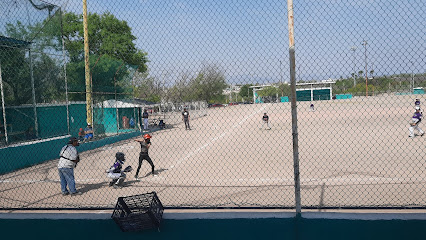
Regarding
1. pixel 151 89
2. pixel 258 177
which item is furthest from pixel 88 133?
pixel 151 89

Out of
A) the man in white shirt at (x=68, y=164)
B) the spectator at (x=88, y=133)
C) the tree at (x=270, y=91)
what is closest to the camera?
the tree at (x=270, y=91)

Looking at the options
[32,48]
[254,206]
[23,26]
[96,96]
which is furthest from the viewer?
[96,96]

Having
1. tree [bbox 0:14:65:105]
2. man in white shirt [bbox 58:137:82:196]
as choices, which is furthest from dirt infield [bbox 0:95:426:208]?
tree [bbox 0:14:65:105]

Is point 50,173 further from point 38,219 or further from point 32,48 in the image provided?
point 38,219

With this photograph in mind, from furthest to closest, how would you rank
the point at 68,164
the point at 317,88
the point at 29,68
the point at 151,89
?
the point at 29,68, the point at 68,164, the point at 151,89, the point at 317,88

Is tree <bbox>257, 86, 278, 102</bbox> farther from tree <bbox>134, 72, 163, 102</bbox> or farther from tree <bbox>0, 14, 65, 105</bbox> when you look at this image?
tree <bbox>0, 14, 65, 105</bbox>

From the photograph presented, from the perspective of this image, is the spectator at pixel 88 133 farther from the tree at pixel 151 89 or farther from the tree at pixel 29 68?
the tree at pixel 151 89

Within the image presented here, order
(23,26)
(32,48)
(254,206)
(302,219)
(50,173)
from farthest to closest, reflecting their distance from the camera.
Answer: (32,48) < (23,26) < (50,173) < (254,206) < (302,219)

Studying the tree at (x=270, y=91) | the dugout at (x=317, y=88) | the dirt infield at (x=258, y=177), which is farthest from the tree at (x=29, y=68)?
the dugout at (x=317, y=88)

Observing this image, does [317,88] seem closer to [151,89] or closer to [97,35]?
[151,89]

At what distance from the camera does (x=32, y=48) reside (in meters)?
14.7

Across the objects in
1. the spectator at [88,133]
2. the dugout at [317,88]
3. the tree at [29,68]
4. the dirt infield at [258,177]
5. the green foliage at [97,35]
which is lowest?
the dirt infield at [258,177]
